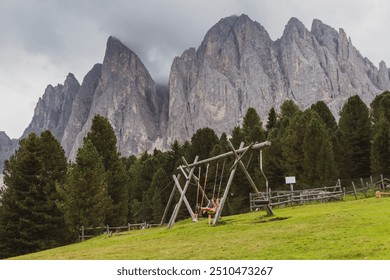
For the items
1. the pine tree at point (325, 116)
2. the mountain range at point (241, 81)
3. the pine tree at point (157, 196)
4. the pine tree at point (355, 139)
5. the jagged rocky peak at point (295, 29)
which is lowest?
the pine tree at point (157, 196)

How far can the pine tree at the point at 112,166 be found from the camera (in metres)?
34.6

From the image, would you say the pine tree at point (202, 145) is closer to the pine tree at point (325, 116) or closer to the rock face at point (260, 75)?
the pine tree at point (325, 116)

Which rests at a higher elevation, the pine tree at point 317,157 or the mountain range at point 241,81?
the mountain range at point 241,81

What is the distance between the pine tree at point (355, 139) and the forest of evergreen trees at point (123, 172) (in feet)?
0.39

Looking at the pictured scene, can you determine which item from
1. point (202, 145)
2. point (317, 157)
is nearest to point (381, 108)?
point (317, 157)

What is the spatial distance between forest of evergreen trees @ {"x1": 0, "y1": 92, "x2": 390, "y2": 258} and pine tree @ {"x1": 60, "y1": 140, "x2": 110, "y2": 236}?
70 mm

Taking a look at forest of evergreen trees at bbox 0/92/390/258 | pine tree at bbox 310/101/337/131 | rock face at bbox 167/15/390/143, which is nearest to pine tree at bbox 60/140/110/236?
forest of evergreen trees at bbox 0/92/390/258

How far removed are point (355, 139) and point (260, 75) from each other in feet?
399

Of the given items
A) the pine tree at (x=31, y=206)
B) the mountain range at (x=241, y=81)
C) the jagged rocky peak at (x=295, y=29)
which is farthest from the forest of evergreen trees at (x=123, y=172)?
the jagged rocky peak at (x=295, y=29)

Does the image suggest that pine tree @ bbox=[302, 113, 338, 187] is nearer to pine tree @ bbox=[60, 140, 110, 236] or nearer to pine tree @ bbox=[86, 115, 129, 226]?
pine tree @ bbox=[86, 115, 129, 226]

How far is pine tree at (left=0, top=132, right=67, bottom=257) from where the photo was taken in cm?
2769

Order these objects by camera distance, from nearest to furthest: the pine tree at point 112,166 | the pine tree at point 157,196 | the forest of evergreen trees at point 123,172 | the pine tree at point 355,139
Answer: the forest of evergreen trees at point 123,172, the pine tree at point 112,166, the pine tree at point 355,139, the pine tree at point 157,196

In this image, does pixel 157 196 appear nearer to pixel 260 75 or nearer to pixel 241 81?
pixel 260 75

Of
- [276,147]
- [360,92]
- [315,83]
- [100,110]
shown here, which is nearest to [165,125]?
[100,110]
